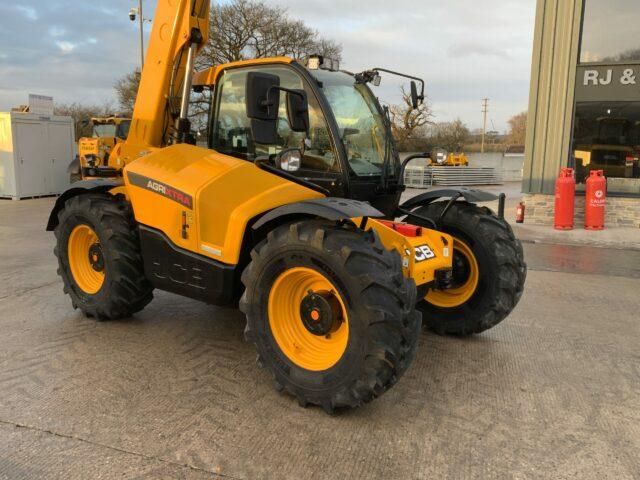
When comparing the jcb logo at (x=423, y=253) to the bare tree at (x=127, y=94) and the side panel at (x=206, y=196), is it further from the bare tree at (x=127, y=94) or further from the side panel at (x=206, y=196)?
the bare tree at (x=127, y=94)

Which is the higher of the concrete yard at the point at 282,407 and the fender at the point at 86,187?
the fender at the point at 86,187

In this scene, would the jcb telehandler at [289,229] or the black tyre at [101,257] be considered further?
the black tyre at [101,257]

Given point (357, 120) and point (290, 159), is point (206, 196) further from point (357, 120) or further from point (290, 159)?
point (357, 120)

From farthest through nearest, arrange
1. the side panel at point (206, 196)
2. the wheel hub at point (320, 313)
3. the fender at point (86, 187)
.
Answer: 1. the fender at point (86, 187)
2. the side panel at point (206, 196)
3. the wheel hub at point (320, 313)

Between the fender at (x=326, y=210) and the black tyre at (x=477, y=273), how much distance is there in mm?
1293

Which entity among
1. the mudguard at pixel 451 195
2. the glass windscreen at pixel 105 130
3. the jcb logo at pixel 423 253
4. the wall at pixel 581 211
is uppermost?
the glass windscreen at pixel 105 130

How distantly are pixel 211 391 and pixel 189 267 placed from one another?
3.08 feet

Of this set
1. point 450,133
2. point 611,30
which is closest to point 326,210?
point 611,30

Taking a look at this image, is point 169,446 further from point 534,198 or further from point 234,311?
point 534,198

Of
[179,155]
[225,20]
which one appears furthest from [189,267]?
[225,20]

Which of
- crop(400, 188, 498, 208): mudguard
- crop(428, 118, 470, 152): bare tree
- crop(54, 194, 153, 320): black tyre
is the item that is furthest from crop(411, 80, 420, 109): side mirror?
crop(428, 118, 470, 152): bare tree

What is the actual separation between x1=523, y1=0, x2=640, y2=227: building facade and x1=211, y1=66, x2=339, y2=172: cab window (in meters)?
9.25

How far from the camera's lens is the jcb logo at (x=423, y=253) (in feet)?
12.0

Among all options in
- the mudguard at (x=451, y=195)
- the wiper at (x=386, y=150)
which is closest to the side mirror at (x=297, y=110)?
the wiper at (x=386, y=150)
